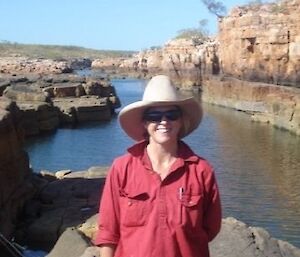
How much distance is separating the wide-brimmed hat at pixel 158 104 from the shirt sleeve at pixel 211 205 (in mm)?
331

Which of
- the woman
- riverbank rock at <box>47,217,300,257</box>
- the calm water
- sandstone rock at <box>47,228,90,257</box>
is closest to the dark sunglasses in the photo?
the woman

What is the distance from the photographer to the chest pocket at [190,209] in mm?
3102

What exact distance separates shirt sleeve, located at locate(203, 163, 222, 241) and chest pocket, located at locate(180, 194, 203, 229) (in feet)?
0.24

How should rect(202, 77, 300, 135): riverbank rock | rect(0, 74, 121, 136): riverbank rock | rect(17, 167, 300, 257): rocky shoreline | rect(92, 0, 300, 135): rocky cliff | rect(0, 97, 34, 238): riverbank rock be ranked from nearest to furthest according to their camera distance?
rect(17, 167, 300, 257): rocky shoreline, rect(0, 97, 34, 238): riverbank rock, rect(0, 74, 121, 136): riverbank rock, rect(202, 77, 300, 135): riverbank rock, rect(92, 0, 300, 135): rocky cliff

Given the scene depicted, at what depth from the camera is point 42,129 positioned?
30.6 meters

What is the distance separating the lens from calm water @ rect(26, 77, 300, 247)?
Answer: 47.4ft

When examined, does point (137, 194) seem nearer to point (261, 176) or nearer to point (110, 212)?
point (110, 212)

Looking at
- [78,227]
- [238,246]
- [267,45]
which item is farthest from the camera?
[267,45]

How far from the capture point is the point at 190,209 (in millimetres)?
3117

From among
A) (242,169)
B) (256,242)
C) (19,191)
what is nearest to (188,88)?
(242,169)

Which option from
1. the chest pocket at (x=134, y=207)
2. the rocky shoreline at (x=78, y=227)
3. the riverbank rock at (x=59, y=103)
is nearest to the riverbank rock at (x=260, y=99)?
the riverbank rock at (x=59, y=103)

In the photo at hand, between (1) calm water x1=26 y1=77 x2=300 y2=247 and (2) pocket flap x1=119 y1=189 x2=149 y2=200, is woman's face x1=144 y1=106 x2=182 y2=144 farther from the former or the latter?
(1) calm water x1=26 y1=77 x2=300 y2=247

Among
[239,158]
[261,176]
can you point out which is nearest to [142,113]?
[261,176]

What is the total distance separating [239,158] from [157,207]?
776 inches
